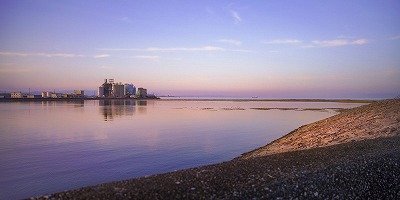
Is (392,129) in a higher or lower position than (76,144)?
higher

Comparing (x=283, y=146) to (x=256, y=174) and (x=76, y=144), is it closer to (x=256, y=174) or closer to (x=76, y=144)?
(x=256, y=174)

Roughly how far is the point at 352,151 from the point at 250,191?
6.91 metres

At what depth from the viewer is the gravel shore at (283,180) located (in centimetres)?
816

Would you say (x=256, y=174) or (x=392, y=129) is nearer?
(x=256, y=174)

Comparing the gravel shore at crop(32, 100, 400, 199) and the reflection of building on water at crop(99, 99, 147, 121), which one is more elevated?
the gravel shore at crop(32, 100, 400, 199)

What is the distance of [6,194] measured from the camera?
13.2 m

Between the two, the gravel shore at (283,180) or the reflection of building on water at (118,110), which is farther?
the reflection of building on water at (118,110)

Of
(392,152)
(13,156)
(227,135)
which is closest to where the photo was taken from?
(392,152)

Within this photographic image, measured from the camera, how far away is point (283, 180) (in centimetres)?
926

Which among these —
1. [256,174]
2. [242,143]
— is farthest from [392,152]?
[242,143]

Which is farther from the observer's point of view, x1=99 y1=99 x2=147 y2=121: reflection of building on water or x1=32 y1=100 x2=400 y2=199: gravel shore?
x1=99 y1=99 x2=147 y2=121: reflection of building on water

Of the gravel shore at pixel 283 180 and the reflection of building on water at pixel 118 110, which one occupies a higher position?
the gravel shore at pixel 283 180

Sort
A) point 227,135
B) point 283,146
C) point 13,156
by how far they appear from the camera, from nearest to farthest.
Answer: point 13,156 < point 283,146 < point 227,135

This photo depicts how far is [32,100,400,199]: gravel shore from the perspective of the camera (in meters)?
8.16
